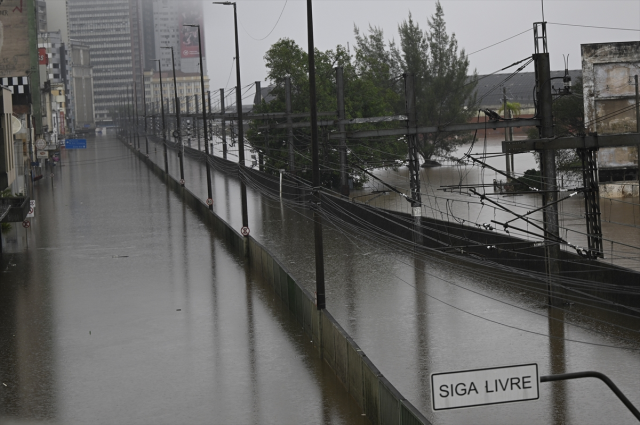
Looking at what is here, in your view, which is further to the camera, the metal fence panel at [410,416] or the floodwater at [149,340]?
the floodwater at [149,340]

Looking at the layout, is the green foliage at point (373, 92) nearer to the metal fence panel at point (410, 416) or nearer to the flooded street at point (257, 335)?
the flooded street at point (257, 335)

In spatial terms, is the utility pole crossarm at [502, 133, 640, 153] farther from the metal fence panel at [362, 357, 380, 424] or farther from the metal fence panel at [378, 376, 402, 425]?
the metal fence panel at [378, 376, 402, 425]

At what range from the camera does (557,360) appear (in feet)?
66.1

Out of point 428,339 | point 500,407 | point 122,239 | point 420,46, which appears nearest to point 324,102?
point 122,239

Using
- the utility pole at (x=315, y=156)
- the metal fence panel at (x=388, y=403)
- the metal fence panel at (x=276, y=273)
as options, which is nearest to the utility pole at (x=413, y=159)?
the metal fence panel at (x=276, y=273)

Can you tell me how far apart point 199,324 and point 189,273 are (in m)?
8.76

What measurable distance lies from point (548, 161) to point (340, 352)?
991 centimetres

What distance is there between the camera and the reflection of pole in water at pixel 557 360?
1661 cm

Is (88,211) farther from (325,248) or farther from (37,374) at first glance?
(37,374)

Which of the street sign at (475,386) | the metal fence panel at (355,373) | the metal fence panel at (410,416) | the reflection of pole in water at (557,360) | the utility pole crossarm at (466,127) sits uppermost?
the utility pole crossarm at (466,127)

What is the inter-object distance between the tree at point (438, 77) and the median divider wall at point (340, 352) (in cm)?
Result: 5557

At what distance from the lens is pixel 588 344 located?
69.1 ft

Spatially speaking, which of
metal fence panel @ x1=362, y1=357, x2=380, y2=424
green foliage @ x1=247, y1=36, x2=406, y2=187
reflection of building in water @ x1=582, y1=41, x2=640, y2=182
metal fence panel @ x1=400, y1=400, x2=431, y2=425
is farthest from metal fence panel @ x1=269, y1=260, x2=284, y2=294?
green foliage @ x1=247, y1=36, x2=406, y2=187

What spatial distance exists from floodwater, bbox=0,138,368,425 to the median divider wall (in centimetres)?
37
